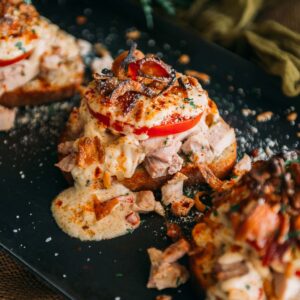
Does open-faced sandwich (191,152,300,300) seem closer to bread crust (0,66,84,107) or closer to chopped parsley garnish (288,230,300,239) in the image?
chopped parsley garnish (288,230,300,239)

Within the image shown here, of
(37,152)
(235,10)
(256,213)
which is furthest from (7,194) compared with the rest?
(235,10)

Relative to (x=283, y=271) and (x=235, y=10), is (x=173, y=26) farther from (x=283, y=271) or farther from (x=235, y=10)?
(x=283, y=271)

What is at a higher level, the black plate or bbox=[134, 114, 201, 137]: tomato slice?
bbox=[134, 114, 201, 137]: tomato slice

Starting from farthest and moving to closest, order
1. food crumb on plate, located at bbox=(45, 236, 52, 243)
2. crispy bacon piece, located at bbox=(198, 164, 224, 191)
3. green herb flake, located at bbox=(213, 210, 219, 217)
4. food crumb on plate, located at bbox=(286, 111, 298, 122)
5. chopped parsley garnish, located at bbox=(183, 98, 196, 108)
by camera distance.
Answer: food crumb on plate, located at bbox=(286, 111, 298, 122) < crispy bacon piece, located at bbox=(198, 164, 224, 191) < chopped parsley garnish, located at bbox=(183, 98, 196, 108) < food crumb on plate, located at bbox=(45, 236, 52, 243) < green herb flake, located at bbox=(213, 210, 219, 217)

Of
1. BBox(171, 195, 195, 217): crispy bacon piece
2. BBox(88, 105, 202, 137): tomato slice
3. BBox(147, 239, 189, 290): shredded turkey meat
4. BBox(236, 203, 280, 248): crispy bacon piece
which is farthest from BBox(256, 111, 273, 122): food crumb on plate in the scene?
BBox(236, 203, 280, 248): crispy bacon piece

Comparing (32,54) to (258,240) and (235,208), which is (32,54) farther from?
(258,240)

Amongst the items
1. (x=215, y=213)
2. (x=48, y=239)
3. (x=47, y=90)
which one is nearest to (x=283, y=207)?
(x=215, y=213)

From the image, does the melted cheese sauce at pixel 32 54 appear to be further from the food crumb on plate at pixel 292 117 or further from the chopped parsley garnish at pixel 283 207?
the chopped parsley garnish at pixel 283 207
